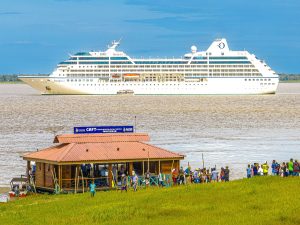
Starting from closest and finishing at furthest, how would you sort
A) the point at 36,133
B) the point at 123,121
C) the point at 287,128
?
the point at 36,133 < the point at 287,128 < the point at 123,121

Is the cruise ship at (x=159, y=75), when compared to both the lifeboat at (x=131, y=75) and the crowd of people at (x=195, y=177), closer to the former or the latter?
the lifeboat at (x=131, y=75)

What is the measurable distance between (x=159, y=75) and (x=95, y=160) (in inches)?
5367

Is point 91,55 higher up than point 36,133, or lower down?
higher up

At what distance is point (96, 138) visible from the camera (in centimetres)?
3431

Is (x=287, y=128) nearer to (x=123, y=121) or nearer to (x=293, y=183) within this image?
(x=123, y=121)

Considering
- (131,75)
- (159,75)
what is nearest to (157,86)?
(159,75)

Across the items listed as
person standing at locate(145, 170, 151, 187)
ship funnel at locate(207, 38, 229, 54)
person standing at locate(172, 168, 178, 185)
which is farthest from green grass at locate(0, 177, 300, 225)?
ship funnel at locate(207, 38, 229, 54)

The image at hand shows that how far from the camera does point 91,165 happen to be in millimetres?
34406

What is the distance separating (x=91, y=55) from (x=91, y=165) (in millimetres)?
137301

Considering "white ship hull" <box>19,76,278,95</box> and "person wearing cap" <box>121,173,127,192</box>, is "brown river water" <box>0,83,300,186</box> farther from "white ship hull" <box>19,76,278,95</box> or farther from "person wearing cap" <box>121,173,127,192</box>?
"white ship hull" <box>19,76,278,95</box>

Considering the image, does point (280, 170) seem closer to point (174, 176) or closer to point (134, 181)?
point (174, 176)

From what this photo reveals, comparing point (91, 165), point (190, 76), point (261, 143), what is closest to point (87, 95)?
point (190, 76)

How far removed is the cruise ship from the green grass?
5494 inches

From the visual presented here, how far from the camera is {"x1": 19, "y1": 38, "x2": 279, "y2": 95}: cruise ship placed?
168000 mm
